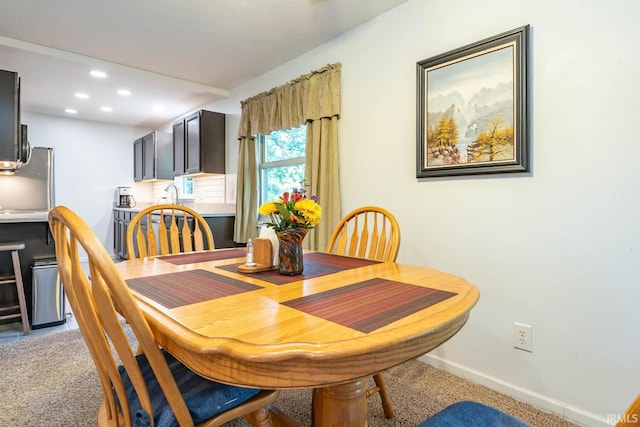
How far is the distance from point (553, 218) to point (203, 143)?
3.52 metres

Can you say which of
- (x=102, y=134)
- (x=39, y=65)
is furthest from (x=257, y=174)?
(x=102, y=134)

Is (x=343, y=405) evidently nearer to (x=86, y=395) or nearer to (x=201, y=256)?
(x=201, y=256)

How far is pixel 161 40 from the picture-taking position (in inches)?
110

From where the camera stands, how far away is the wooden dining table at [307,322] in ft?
2.16

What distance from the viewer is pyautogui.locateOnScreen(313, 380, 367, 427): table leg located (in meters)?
0.94

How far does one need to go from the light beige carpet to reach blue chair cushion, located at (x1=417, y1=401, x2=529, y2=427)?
2.57 feet

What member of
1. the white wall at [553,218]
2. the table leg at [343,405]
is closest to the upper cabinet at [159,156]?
the white wall at [553,218]

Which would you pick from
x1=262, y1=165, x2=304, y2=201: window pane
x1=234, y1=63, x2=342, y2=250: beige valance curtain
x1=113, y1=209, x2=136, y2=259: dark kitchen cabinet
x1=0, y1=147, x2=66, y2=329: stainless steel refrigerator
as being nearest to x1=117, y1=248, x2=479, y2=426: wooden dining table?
x1=234, y1=63, x2=342, y2=250: beige valance curtain

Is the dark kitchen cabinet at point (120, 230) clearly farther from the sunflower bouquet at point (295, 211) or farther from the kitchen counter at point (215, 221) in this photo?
the sunflower bouquet at point (295, 211)

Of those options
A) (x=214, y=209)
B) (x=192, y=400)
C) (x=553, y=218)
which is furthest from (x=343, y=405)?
(x=214, y=209)

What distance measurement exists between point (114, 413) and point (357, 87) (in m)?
2.40

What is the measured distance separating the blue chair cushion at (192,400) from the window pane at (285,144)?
2487 mm

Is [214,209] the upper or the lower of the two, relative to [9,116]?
lower

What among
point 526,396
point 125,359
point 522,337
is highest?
point 125,359
